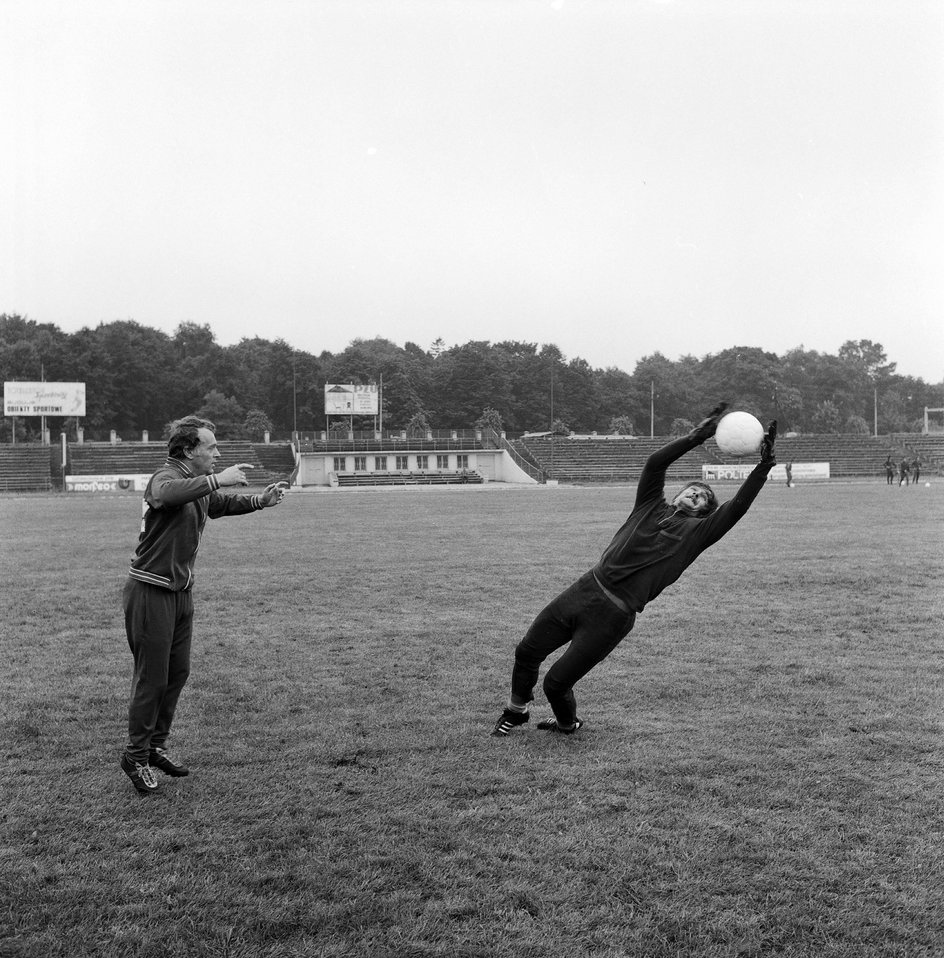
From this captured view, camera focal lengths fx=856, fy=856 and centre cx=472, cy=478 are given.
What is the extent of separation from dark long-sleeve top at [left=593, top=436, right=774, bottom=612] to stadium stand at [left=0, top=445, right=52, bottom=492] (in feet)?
167

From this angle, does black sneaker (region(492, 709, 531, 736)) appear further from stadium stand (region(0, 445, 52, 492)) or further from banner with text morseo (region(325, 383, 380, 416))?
banner with text morseo (region(325, 383, 380, 416))

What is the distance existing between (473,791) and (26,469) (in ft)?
188

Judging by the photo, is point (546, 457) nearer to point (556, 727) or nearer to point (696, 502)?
point (556, 727)

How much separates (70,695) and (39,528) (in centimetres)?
1819

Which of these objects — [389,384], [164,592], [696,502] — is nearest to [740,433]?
[696,502]

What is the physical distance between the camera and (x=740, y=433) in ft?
17.7

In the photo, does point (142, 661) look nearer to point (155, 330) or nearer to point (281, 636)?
→ point (281, 636)

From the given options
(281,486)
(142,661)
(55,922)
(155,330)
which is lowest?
(55,922)

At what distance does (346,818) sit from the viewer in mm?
4797

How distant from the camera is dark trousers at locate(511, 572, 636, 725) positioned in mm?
5859

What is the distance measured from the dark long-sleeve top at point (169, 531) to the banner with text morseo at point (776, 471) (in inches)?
2030

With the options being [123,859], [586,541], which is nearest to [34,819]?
[123,859]

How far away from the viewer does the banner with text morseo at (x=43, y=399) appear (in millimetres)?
60312

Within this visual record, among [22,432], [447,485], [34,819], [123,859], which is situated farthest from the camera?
[22,432]
